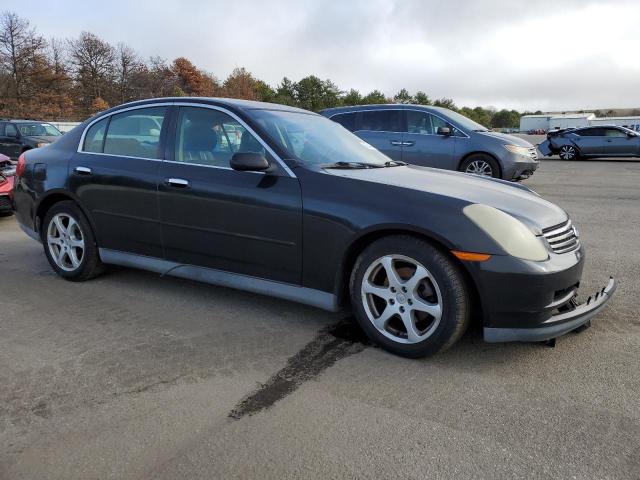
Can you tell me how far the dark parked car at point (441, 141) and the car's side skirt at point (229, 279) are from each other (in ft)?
23.6

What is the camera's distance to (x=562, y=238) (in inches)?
131

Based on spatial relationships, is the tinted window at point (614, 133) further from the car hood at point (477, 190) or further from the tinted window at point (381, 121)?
the car hood at point (477, 190)

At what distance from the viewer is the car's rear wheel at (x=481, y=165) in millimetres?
10348

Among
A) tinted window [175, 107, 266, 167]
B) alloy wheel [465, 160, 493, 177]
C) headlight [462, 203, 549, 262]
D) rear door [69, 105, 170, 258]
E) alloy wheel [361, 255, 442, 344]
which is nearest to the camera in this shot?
headlight [462, 203, 549, 262]

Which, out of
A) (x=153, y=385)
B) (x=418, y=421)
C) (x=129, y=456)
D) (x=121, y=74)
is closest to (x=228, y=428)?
(x=129, y=456)

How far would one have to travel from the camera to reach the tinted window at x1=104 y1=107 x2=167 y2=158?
4355mm

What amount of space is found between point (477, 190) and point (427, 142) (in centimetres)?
724

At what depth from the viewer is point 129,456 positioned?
2.36m

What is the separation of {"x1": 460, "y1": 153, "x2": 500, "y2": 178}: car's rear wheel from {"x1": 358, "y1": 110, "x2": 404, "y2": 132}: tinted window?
4.84 feet

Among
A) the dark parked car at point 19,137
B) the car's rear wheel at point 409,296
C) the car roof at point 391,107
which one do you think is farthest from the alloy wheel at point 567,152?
the car's rear wheel at point 409,296

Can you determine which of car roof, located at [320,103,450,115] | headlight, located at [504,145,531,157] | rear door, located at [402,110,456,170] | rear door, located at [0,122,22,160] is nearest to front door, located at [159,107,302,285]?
rear door, located at [402,110,456,170]

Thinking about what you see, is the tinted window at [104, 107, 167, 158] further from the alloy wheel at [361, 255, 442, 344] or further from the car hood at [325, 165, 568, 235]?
the alloy wheel at [361, 255, 442, 344]

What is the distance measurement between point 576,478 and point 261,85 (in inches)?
3277

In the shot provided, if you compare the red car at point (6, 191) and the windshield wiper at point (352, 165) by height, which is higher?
the windshield wiper at point (352, 165)
